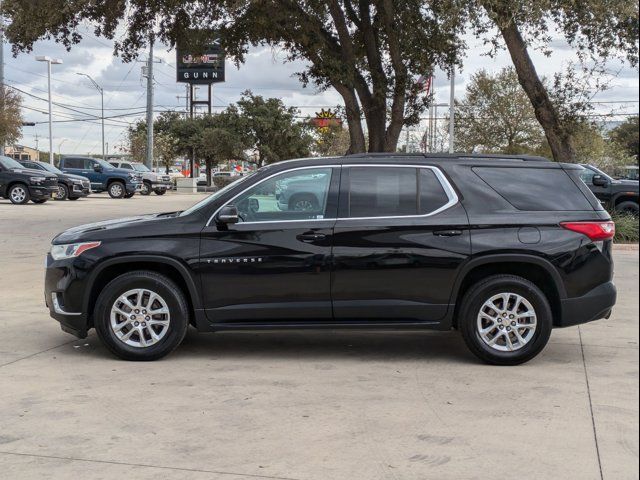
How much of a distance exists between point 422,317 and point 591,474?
2.36 metres

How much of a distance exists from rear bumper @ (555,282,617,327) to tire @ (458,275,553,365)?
15cm

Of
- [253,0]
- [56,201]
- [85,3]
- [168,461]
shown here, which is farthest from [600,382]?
[56,201]

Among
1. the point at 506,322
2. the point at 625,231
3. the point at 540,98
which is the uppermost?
the point at 540,98

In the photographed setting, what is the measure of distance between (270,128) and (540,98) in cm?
4374

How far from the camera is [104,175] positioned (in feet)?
115

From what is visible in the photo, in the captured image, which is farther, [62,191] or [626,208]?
[62,191]

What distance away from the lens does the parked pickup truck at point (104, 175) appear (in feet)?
114

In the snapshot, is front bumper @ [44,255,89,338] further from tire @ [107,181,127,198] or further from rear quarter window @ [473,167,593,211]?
tire @ [107,181,127,198]

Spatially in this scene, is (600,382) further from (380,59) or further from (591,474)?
(380,59)

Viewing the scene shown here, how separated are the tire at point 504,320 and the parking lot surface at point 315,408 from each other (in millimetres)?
171

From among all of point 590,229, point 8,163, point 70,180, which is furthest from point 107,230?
point 70,180

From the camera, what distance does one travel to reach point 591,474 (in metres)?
3.95

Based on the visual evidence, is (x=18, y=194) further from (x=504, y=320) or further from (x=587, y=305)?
(x=587, y=305)

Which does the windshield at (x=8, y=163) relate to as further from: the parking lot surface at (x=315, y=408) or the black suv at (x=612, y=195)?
the parking lot surface at (x=315, y=408)
